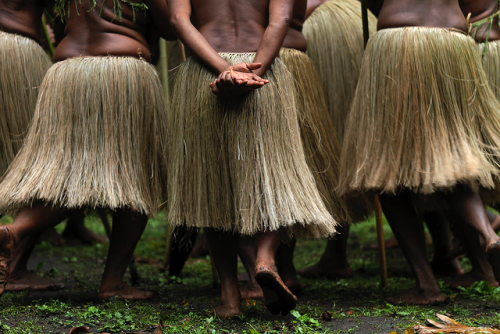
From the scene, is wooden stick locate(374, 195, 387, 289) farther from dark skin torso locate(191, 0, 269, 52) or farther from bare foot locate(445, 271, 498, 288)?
dark skin torso locate(191, 0, 269, 52)

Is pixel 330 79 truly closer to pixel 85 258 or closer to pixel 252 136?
pixel 252 136

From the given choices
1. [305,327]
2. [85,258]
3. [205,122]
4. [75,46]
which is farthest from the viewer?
[85,258]

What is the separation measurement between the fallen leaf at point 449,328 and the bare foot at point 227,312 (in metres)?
0.71

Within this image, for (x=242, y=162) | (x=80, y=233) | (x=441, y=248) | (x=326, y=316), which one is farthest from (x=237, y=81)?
(x=80, y=233)

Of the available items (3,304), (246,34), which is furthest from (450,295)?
(3,304)

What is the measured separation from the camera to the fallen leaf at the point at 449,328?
2.14 metres

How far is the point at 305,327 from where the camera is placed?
7.75ft

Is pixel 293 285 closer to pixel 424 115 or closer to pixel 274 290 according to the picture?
pixel 274 290

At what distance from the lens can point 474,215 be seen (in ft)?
8.68

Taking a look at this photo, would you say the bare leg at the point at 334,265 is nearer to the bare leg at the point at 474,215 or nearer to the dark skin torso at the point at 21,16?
the bare leg at the point at 474,215

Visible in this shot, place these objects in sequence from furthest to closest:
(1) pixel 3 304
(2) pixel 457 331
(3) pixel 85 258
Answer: (3) pixel 85 258
(1) pixel 3 304
(2) pixel 457 331

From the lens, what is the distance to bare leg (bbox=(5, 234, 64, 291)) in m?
3.23

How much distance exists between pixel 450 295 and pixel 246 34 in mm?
1579

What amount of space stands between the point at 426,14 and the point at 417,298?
1301 millimetres
